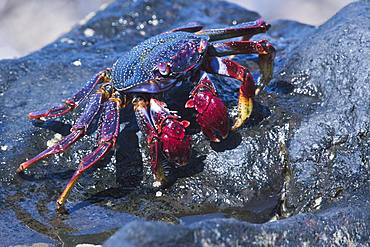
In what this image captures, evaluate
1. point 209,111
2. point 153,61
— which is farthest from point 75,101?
point 209,111

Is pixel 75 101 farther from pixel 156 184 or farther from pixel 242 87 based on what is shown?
pixel 242 87

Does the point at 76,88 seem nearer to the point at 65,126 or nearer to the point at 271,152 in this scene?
the point at 65,126

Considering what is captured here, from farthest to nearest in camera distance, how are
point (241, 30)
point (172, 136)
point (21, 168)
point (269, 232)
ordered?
point (241, 30)
point (21, 168)
point (172, 136)
point (269, 232)


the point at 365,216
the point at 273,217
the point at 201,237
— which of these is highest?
the point at 201,237

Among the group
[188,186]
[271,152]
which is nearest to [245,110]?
[271,152]

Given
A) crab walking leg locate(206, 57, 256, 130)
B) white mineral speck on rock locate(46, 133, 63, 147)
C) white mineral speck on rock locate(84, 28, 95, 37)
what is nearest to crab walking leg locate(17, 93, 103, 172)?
white mineral speck on rock locate(46, 133, 63, 147)

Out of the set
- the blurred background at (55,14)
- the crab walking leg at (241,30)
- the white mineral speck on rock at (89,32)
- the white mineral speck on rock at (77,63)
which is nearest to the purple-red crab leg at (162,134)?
the crab walking leg at (241,30)

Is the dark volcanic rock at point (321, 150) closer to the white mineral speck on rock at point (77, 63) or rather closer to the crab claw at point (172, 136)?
the crab claw at point (172, 136)

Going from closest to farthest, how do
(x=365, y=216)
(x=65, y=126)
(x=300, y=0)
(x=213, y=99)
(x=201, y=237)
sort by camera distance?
(x=201, y=237) → (x=365, y=216) → (x=213, y=99) → (x=65, y=126) → (x=300, y=0)
